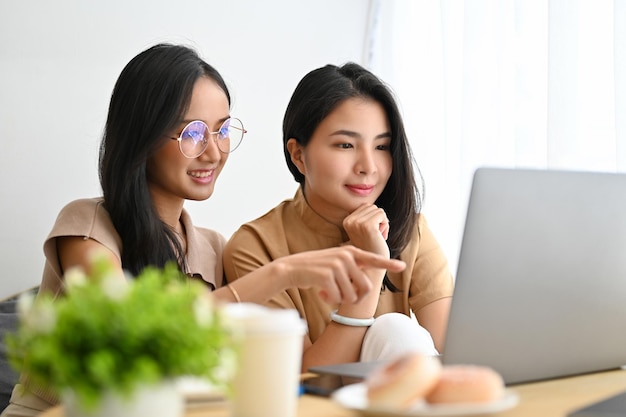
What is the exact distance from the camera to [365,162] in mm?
2049

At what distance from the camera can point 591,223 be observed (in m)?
1.16

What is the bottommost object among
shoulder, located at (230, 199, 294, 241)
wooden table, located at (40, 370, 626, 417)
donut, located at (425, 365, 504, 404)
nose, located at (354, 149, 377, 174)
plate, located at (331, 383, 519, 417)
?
wooden table, located at (40, 370, 626, 417)

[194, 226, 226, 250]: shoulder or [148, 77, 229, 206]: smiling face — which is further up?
[148, 77, 229, 206]: smiling face

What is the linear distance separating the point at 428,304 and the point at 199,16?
1581mm

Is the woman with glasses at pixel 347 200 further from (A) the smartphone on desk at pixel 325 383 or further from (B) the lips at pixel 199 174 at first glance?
(A) the smartphone on desk at pixel 325 383

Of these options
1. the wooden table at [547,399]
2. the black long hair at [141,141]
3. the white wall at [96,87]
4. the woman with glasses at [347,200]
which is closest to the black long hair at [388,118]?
the woman with glasses at [347,200]

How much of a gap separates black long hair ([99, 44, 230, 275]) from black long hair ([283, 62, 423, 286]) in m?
0.29

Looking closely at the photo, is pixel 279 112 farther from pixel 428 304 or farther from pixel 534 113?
pixel 428 304

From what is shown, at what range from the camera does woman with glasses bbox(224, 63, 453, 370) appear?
206cm

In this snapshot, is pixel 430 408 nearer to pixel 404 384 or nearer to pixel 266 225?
pixel 404 384

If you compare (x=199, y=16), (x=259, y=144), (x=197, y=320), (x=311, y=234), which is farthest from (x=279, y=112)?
(x=197, y=320)

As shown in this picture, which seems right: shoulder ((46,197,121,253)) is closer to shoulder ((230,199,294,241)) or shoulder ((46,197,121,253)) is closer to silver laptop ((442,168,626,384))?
shoulder ((230,199,294,241))

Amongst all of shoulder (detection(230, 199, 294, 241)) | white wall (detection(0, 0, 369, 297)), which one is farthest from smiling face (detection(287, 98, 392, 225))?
white wall (detection(0, 0, 369, 297))

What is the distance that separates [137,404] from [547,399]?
0.55 m
